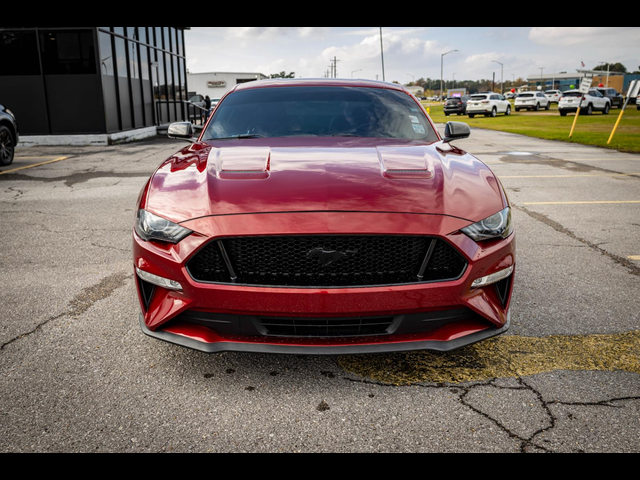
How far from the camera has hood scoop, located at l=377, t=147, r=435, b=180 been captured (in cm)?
281

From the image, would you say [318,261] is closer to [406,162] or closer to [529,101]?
[406,162]

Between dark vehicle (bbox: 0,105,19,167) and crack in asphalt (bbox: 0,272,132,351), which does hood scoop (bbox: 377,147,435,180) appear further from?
dark vehicle (bbox: 0,105,19,167)

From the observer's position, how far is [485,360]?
289 cm

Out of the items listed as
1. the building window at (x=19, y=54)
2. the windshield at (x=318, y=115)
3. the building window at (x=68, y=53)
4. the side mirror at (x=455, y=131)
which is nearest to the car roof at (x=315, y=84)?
the windshield at (x=318, y=115)

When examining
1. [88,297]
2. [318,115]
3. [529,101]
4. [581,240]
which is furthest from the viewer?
[529,101]

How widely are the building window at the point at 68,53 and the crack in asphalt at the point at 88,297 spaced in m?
14.3

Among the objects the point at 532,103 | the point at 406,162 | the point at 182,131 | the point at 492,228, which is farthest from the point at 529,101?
the point at 492,228

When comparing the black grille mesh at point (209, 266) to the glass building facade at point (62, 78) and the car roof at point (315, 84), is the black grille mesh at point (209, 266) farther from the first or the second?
the glass building facade at point (62, 78)

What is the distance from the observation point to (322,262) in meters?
2.38

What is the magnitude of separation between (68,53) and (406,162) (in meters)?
16.4

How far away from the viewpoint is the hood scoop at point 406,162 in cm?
281
